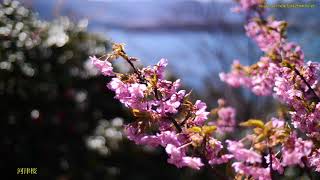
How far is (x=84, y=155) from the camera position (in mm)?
2811

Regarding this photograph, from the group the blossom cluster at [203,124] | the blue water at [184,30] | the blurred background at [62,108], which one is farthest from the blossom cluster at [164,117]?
the blue water at [184,30]

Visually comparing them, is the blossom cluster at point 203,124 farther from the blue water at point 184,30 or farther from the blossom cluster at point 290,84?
the blue water at point 184,30

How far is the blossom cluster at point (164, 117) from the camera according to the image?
4.06 feet

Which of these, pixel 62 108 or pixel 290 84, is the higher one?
pixel 62 108

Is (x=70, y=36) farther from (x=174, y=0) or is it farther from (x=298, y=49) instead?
(x=174, y=0)

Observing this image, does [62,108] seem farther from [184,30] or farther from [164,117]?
[184,30]

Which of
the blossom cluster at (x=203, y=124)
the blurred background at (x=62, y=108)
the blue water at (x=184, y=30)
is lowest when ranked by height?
the blossom cluster at (x=203, y=124)

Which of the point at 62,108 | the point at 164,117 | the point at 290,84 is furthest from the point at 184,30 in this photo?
the point at 164,117

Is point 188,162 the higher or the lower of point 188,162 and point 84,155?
the lower

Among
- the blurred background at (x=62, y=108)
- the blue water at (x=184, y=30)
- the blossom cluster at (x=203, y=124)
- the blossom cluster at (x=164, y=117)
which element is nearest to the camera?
the blossom cluster at (x=203, y=124)

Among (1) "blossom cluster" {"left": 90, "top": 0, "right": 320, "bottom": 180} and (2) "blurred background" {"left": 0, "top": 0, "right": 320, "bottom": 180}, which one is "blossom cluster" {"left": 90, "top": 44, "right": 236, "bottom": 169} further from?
(2) "blurred background" {"left": 0, "top": 0, "right": 320, "bottom": 180}

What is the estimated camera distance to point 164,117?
1.31 meters

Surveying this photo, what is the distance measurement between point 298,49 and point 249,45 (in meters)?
2.00

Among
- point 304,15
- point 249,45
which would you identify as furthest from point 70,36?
point 304,15
